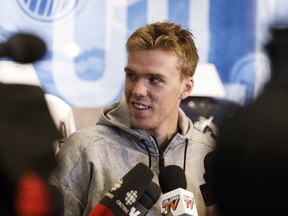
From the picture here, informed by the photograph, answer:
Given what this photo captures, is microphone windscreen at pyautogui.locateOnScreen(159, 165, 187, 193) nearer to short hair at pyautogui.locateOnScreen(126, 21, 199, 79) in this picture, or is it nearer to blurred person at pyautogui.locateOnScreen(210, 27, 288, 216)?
short hair at pyautogui.locateOnScreen(126, 21, 199, 79)

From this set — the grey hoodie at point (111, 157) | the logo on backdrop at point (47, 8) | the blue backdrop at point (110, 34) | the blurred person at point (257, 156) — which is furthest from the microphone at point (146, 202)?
the logo on backdrop at point (47, 8)

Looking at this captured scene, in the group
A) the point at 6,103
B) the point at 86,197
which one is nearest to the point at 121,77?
the point at 86,197

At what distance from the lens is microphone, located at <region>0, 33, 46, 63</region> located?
83 centimetres

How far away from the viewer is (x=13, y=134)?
0.72 meters

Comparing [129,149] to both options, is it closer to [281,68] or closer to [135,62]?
[135,62]

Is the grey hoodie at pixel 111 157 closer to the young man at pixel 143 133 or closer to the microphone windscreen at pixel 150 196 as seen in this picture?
the young man at pixel 143 133

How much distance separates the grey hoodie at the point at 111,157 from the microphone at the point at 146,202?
39 cm

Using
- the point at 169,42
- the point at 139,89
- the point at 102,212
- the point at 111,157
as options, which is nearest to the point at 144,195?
the point at 102,212

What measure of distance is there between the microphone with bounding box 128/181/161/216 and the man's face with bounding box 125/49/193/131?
21.4 inches

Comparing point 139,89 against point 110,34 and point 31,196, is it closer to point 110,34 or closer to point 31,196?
point 110,34

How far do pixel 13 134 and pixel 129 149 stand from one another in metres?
1.29

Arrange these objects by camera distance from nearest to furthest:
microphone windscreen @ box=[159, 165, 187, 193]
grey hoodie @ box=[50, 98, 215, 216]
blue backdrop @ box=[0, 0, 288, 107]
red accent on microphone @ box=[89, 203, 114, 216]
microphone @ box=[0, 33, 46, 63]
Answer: microphone @ box=[0, 33, 46, 63] < red accent on microphone @ box=[89, 203, 114, 216] < microphone windscreen @ box=[159, 165, 187, 193] < grey hoodie @ box=[50, 98, 215, 216] < blue backdrop @ box=[0, 0, 288, 107]

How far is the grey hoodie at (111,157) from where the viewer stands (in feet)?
6.29

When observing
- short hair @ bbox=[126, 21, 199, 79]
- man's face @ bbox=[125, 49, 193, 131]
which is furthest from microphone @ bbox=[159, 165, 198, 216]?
short hair @ bbox=[126, 21, 199, 79]
